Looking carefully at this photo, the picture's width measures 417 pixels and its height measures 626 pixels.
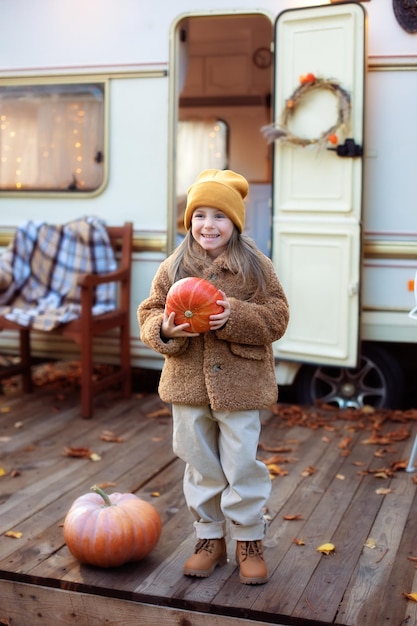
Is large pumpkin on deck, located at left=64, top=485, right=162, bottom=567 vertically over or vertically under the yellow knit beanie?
under

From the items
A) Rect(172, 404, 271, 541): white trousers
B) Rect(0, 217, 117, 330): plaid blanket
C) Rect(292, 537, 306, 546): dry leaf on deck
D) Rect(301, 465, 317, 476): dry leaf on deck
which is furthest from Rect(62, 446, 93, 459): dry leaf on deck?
Rect(172, 404, 271, 541): white trousers

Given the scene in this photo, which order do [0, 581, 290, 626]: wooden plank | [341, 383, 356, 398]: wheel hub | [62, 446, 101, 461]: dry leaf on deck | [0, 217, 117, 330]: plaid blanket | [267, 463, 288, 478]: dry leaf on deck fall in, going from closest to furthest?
[0, 581, 290, 626]: wooden plank < [267, 463, 288, 478]: dry leaf on deck < [62, 446, 101, 461]: dry leaf on deck < [341, 383, 356, 398]: wheel hub < [0, 217, 117, 330]: plaid blanket

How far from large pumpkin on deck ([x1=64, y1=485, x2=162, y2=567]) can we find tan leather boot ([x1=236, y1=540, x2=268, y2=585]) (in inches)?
14.2

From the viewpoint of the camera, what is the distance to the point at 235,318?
9.66 feet

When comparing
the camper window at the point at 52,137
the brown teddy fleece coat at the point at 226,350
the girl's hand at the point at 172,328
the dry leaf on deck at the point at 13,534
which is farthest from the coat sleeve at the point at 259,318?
the camper window at the point at 52,137

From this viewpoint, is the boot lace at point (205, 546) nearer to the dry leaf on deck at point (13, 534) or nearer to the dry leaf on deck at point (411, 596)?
the dry leaf on deck at point (411, 596)

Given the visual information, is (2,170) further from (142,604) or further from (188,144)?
(142,604)

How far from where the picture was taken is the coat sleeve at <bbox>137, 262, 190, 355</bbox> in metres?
3.01

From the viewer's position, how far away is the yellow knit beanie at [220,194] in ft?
9.81

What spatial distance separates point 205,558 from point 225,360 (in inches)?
29.9

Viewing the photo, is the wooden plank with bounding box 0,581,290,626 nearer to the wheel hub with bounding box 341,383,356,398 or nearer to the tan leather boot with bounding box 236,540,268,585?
the tan leather boot with bounding box 236,540,268,585

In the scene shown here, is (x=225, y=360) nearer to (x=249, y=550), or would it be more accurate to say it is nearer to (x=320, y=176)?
(x=249, y=550)

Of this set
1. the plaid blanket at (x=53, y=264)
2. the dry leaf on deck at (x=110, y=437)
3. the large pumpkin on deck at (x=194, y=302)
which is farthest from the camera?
the plaid blanket at (x=53, y=264)

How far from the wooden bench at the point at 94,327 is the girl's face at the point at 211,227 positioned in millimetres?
2459
